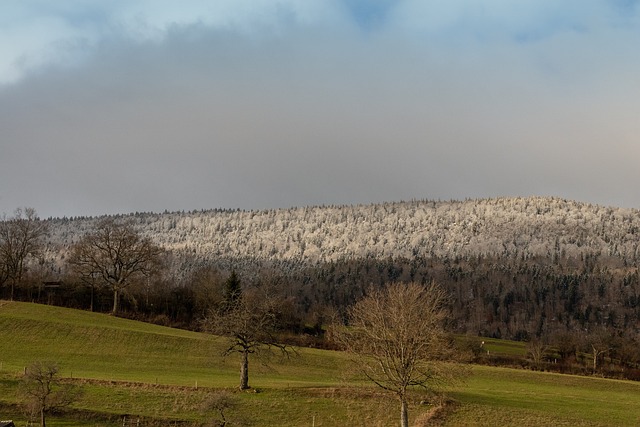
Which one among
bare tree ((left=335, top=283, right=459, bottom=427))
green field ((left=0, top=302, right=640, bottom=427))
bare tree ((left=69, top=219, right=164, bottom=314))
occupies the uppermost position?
bare tree ((left=69, top=219, right=164, bottom=314))

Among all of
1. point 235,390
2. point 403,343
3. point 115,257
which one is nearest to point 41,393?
point 235,390

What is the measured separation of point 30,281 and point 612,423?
339 ft

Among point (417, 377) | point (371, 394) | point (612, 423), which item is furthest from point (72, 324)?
point (612, 423)

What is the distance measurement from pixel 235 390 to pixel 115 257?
59.1 m

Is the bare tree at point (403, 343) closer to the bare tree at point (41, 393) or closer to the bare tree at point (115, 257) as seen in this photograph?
the bare tree at point (41, 393)

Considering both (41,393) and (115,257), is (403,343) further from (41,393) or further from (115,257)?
(115,257)

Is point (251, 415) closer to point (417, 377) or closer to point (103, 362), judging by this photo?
point (417, 377)

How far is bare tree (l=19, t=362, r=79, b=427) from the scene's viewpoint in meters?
46.5

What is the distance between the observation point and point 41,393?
1852 inches

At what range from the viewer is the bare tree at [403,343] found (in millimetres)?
50000

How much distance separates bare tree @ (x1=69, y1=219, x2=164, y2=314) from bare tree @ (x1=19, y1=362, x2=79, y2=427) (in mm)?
58388

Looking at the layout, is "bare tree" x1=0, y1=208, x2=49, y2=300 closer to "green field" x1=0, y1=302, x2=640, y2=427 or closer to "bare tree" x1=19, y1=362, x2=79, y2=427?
"green field" x1=0, y1=302, x2=640, y2=427

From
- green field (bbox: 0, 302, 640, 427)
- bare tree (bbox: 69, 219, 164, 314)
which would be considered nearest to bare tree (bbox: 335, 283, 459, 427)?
green field (bbox: 0, 302, 640, 427)

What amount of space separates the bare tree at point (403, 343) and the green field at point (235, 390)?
3495mm
